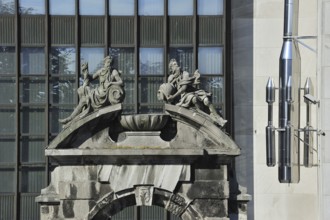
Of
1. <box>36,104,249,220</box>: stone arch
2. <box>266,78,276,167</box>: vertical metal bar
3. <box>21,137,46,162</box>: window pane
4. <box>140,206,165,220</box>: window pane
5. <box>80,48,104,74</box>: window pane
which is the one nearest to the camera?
<box>36,104,249,220</box>: stone arch

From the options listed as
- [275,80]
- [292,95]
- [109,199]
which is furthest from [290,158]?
[109,199]

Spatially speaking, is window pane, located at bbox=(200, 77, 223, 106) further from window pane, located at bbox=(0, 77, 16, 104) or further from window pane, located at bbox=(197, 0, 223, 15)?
window pane, located at bbox=(0, 77, 16, 104)

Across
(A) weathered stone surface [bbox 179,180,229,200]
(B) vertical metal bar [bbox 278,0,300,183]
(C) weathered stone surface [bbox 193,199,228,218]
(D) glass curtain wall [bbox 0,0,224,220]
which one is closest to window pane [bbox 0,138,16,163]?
(D) glass curtain wall [bbox 0,0,224,220]

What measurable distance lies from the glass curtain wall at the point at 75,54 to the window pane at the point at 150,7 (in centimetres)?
3

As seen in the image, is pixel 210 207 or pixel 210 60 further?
pixel 210 60

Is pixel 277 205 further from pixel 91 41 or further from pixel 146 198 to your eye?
pixel 146 198

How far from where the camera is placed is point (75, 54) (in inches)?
1524

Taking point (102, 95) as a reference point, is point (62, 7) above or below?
above

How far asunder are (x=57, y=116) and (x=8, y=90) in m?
1.62

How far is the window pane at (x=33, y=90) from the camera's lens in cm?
3862

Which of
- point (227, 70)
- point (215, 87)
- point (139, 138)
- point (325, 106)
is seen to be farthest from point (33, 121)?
point (139, 138)

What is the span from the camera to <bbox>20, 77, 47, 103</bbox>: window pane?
38.6m

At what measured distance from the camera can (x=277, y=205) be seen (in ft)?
126

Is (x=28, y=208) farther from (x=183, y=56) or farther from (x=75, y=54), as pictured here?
(x=183, y=56)
